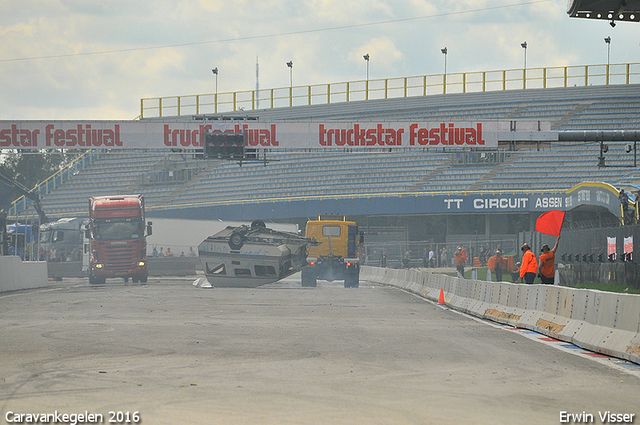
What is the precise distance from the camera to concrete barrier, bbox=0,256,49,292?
1219 inches

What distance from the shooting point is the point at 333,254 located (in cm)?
3812

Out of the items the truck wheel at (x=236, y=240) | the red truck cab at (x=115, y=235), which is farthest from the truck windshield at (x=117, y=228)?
the truck wheel at (x=236, y=240)

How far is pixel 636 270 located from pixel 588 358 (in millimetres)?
14106

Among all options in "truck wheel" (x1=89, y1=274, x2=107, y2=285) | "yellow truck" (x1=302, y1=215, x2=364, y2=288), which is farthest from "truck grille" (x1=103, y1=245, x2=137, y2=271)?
"yellow truck" (x1=302, y1=215, x2=364, y2=288)

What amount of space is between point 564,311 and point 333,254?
934 inches

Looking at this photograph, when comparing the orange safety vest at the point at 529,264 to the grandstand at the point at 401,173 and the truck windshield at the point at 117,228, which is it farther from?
the grandstand at the point at 401,173

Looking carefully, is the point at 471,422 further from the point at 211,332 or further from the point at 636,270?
the point at 636,270

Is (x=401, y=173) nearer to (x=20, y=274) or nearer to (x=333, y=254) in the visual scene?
(x=333, y=254)

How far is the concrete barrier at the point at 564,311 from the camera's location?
38.2 feet

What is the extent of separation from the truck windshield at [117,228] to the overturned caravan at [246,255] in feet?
16.9

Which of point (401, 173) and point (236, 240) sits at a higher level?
point (401, 173)

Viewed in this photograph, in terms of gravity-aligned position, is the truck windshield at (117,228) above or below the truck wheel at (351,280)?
above

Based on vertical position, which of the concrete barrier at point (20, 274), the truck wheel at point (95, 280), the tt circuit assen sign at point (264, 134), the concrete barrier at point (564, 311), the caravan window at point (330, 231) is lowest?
the truck wheel at point (95, 280)

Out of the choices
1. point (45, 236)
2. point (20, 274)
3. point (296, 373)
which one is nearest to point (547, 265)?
point (296, 373)
